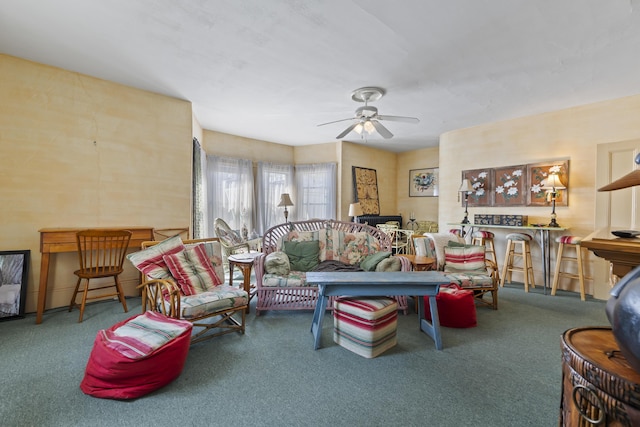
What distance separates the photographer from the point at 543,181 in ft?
13.5

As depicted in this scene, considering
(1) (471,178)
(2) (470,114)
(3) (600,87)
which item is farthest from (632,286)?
(1) (471,178)

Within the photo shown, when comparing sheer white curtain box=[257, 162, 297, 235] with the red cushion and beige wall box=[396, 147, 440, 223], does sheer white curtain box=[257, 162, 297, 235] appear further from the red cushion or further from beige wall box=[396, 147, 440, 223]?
the red cushion

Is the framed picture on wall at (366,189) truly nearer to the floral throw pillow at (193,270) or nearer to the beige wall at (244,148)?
the beige wall at (244,148)

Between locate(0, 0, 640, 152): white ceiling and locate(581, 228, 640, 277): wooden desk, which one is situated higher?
locate(0, 0, 640, 152): white ceiling

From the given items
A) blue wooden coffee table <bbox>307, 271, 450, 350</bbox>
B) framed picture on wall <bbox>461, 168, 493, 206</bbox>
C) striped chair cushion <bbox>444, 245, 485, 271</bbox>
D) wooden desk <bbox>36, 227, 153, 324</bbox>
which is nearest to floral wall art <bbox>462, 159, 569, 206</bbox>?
framed picture on wall <bbox>461, 168, 493, 206</bbox>

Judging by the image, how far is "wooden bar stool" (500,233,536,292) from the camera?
4.02 m

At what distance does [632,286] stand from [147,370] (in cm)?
Answer: 223

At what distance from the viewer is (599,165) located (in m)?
3.56

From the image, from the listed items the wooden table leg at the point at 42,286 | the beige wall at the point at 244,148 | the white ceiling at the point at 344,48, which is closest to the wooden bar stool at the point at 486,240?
the white ceiling at the point at 344,48

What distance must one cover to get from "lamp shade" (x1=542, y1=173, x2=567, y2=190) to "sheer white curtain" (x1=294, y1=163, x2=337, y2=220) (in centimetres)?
369

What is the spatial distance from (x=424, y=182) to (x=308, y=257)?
4.56 m

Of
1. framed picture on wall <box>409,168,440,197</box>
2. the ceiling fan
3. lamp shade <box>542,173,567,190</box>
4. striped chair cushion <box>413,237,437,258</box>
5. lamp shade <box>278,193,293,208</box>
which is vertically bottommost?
striped chair cushion <box>413,237,437,258</box>

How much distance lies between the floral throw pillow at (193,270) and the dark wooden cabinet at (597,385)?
2532mm

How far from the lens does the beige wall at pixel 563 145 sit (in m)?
3.61
